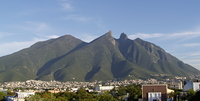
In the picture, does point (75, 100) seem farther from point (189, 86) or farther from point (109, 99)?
point (189, 86)

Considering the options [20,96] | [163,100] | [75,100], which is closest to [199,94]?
[163,100]

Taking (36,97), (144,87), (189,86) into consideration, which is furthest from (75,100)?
(189,86)

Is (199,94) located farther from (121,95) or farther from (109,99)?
(121,95)

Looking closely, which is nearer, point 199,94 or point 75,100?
A: point 199,94

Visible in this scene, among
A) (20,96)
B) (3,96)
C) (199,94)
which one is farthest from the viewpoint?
(3,96)

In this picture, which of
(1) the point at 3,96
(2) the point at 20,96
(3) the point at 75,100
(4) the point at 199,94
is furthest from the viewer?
(1) the point at 3,96

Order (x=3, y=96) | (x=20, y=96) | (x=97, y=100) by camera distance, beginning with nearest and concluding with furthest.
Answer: (x=97, y=100) → (x=20, y=96) → (x=3, y=96)

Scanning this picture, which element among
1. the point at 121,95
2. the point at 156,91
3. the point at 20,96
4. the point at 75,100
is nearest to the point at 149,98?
the point at 156,91

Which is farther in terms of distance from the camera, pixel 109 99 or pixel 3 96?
pixel 3 96

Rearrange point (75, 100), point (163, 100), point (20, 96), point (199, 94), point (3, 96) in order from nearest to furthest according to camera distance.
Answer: point (199, 94), point (163, 100), point (75, 100), point (20, 96), point (3, 96)
